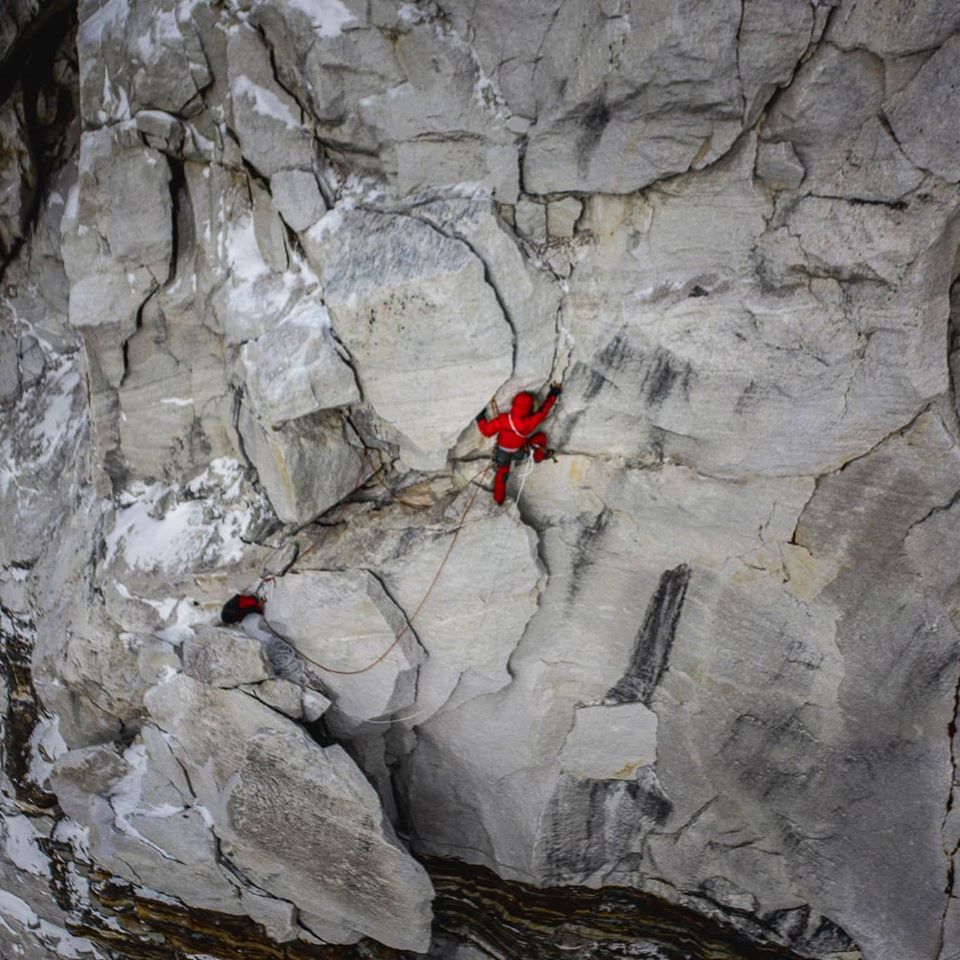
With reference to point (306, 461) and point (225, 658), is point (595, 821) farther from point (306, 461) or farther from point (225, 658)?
point (306, 461)

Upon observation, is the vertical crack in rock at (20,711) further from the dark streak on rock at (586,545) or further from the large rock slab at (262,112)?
the dark streak on rock at (586,545)

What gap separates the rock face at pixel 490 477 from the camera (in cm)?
386

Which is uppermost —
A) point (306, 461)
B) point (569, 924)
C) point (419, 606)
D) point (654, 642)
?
point (306, 461)

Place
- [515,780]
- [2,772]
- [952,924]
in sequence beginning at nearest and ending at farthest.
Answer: [952,924] < [515,780] < [2,772]

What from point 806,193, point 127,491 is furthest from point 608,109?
point 127,491

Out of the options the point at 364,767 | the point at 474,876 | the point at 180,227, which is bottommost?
the point at 474,876

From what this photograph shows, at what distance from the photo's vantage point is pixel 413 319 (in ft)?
14.0

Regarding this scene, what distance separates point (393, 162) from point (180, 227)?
1.76 m

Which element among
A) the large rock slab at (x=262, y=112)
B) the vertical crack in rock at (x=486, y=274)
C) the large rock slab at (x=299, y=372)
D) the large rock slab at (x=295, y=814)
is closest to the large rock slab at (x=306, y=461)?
the large rock slab at (x=299, y=372)

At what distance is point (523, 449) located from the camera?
14.9ft

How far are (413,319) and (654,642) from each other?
2.77m

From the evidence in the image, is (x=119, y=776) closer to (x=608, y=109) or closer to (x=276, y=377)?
(x=276, y=377)

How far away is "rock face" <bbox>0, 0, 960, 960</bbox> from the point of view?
12.7 feet

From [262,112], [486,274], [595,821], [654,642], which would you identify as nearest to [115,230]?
[262,112]
